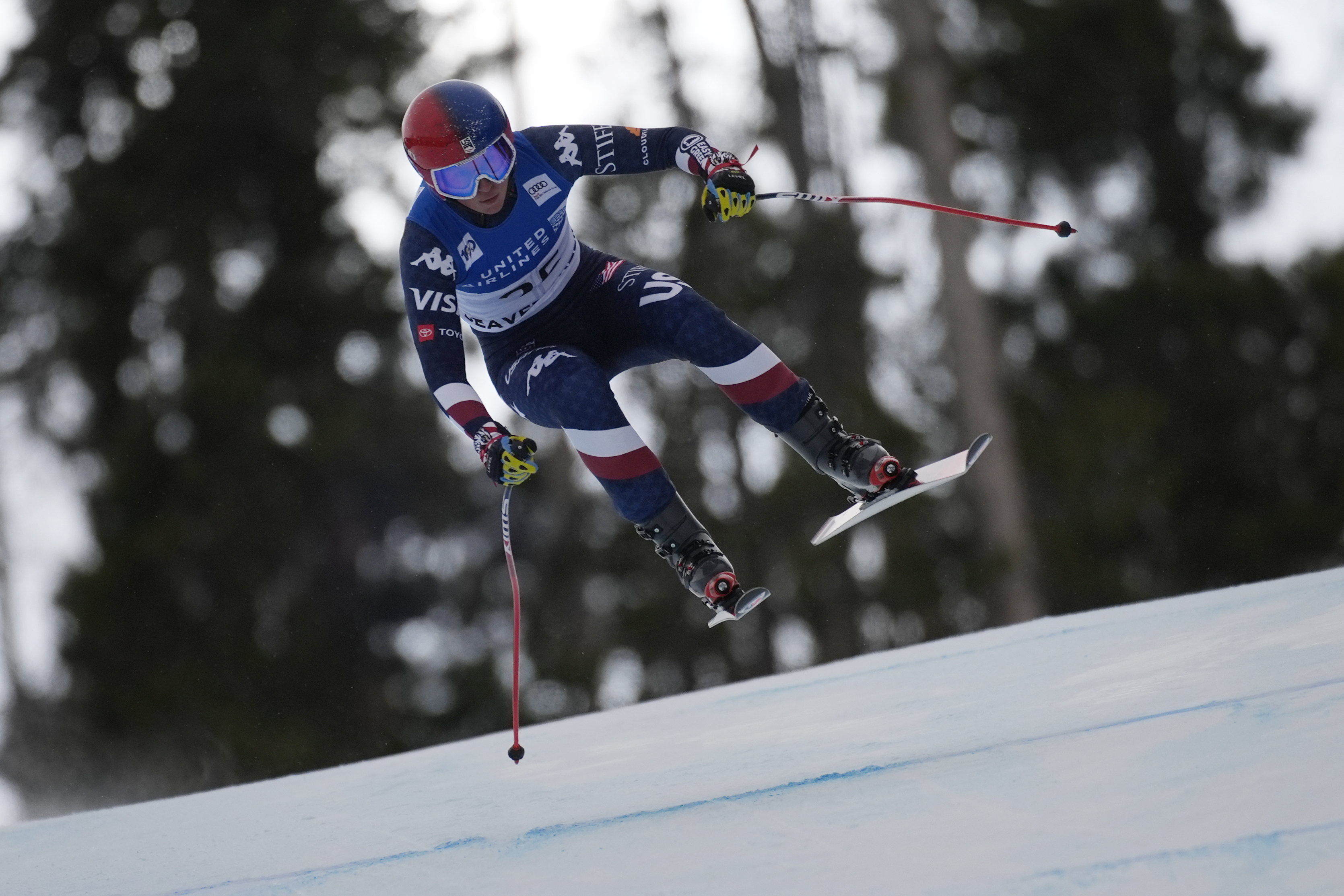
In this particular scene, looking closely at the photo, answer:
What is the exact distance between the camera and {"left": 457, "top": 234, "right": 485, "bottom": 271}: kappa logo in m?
3.29

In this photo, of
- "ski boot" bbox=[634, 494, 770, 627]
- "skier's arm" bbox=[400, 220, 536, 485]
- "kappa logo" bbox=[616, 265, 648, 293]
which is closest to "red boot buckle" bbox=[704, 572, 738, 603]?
"ski boot" bbox=[634, 494, 770, 627]

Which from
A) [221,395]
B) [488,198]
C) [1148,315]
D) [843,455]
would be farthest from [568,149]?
[1148,315]

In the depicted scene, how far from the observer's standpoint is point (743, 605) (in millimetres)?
3047

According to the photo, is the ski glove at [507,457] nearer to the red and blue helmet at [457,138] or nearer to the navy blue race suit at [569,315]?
the navy blue race suit at [569,315]

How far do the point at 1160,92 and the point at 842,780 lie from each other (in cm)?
1165

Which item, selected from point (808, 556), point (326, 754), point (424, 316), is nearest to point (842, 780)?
point (424, 316)

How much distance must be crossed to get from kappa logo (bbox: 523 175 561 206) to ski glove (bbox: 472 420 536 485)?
0.65 m

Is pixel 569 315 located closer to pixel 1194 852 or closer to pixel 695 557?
pixel 695 557

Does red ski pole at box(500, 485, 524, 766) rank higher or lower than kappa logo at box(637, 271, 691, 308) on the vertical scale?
lower

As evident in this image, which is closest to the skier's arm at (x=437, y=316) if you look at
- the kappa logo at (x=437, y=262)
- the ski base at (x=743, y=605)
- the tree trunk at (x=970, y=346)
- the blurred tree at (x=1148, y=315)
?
the kappa logo at (x=437, y=262)

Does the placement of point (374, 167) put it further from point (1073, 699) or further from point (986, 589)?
point (1073, 699)

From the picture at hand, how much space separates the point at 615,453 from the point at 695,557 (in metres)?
0.33

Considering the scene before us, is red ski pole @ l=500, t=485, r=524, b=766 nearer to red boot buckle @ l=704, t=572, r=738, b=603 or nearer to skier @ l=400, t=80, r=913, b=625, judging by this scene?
skier @ l=400, t=80, r=913, b=625

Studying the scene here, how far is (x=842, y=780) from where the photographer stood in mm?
2391
